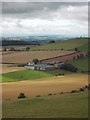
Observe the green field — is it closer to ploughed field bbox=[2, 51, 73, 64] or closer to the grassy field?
the grassy field

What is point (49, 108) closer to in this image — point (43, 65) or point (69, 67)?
point (69, 67)

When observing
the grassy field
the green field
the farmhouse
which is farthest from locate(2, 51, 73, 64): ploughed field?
the green field

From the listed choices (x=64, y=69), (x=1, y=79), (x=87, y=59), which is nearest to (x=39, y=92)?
(x=1, y=79)

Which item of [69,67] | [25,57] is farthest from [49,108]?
[25,57]

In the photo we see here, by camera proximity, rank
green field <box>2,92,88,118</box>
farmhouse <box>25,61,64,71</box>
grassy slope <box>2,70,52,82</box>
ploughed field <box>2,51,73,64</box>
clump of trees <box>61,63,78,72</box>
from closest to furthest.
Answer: green field <box>2,92,88,118</box>
grassy slope <box>2,70,52,82</box>
clump of trees <box>61,63,78,72</box>
farmhouse <box>25,61,64,71</box>
ploughed field <box>2,51,73,64</box>

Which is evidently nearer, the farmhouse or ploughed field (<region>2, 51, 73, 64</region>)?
the farmhouse

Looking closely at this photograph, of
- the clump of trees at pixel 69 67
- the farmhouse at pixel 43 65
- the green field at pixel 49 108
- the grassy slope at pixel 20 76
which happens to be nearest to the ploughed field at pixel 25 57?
the farmhouse at pixel 43 65

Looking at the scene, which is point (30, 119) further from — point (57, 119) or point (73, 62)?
point (73, 62)

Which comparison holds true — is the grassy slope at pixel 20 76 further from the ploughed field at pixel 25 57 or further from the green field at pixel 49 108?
the green field at pixel 49 108
